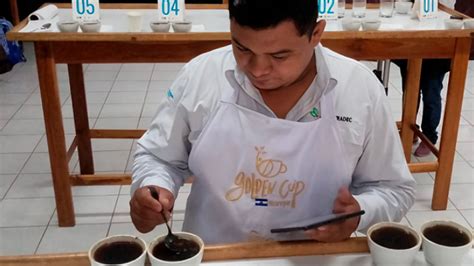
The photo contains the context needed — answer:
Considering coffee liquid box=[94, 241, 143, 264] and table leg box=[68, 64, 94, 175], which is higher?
coffee liquid box=[94, 241, 143, 264]

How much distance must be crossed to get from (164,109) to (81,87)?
183 centimetres

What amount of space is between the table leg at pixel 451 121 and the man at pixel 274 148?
4.68ft

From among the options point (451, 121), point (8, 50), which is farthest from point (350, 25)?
point (8, 50)

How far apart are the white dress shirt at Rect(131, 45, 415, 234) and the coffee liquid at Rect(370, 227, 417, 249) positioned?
11 centimetres

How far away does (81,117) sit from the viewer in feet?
10.2

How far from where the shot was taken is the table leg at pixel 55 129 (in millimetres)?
2406

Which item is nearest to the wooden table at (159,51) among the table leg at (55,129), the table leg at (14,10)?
the table leg at (55,129)

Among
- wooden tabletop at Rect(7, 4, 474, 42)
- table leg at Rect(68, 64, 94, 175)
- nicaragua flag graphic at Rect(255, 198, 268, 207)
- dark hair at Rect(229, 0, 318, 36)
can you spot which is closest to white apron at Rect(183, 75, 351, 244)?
nicaragua flag graphic at Rect(255, 198, 268, 207)

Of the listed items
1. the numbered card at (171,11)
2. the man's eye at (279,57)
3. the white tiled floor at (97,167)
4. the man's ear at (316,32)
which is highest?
the man's ear at (316,32)

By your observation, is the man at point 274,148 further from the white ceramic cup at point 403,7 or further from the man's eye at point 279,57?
the white ceramic cup at point 403,7

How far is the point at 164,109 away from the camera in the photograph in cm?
135

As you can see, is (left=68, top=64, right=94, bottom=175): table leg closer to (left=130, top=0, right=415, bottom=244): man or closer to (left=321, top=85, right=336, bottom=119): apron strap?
(left=130, top=0, right=415, bottom=244): man

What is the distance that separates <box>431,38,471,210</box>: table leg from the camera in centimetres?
255

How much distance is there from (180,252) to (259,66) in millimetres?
398
